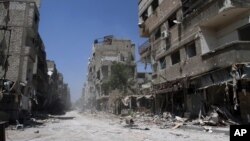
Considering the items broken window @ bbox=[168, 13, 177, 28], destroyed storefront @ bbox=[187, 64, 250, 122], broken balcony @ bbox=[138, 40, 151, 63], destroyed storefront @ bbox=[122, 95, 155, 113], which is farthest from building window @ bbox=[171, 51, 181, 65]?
destroyed storefront @ bbox=[122, 95, 155, 113]

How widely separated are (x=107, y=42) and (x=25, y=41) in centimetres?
5146

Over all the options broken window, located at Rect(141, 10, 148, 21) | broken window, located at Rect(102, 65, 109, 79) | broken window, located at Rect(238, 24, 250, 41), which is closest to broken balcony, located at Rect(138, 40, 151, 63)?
broken window, located at Rect(141, 10, 148, 21)

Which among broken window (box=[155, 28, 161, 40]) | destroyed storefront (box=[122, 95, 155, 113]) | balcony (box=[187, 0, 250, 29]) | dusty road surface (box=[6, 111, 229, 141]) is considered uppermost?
broken window (box=[155, 28, 161, 40])

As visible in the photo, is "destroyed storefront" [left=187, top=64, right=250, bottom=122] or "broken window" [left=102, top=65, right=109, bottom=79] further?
"broken window" [left=102, top=65, right=109, bottom=79]

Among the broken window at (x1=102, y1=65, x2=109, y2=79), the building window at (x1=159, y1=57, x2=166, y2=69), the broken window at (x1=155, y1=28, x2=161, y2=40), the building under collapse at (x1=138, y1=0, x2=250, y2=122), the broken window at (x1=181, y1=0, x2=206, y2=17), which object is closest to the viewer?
the building under collapse at (x1=138, y1=0, x2=250, y2=122)

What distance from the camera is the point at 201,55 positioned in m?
19.0

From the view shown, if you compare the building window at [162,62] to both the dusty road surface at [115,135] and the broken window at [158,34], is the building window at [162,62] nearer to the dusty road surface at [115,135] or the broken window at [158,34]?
the broken window at [158,34]

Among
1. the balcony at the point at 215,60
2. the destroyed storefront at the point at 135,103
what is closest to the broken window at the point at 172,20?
the balcony at the point at 215,60

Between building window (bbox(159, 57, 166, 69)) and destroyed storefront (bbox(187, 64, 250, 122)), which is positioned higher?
building window (bbox(159, 57, 166, 69))

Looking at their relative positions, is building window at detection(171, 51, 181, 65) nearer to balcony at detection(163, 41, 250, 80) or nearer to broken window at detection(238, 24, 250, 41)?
balcony at detection(163, 41, 250, 80)

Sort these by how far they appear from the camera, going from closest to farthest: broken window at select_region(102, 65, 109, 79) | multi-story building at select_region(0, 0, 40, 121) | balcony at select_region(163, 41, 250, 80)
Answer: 1. balcony at select_region(163, 41, 250, 80)
2. multi-story building at select_region(0, 0, 40, 121)
3. broken window at select_region(102, 65, 109, 79)

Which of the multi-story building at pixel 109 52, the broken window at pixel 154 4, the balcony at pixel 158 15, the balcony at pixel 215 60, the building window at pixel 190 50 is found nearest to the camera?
the balcony at pixel 215 60

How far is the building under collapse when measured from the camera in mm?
15719

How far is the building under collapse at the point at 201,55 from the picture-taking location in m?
15.7
